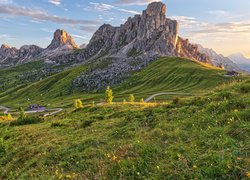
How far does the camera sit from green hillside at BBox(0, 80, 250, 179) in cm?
1039

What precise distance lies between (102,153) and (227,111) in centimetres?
804

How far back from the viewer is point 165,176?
1039 centimetres

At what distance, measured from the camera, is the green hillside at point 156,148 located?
34.1 ft

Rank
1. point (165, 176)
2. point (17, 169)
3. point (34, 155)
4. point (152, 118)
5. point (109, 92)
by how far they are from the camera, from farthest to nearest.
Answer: point (109, 92)
point (152, 118)
point (34, 155)
point (17, 169)
point (165, 176)

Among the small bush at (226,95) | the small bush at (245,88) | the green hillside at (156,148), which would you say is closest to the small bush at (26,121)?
the green hillside at (156,148)

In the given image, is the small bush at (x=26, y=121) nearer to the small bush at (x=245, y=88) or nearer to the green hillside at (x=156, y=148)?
Answer: the green hillside at (x=156, y=148)

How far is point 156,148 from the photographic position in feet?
42.0

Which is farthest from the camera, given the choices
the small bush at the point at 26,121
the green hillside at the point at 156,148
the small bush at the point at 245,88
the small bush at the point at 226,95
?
the small bush at the point at 26,121

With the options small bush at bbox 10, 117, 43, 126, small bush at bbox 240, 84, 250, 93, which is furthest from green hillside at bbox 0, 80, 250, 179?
small bush at bbox 10, 117, 43, 126

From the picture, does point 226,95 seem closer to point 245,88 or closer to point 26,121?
point 245,88

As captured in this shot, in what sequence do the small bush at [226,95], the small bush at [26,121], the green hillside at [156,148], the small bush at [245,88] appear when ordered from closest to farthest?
the green hillside at [156,148] → the small bush at [226,95] → the small bush at [245,88] → the small bush at [26,121]

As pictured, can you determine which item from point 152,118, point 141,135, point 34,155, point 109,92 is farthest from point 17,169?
point 109,92

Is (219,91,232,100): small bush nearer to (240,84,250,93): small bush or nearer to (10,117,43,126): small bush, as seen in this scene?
(240,84,250,93): small bush

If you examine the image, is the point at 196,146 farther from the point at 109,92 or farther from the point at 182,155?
the point at 109,92
